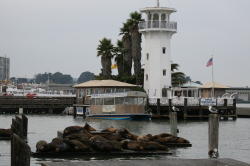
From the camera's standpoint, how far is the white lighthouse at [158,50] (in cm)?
8394

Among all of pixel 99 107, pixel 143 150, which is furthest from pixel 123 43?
pixel 143 150

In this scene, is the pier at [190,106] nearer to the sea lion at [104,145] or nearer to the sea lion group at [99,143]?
the sea lion group at [99,143]

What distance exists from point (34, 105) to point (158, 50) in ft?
64.6

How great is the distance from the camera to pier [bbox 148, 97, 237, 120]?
248 ft

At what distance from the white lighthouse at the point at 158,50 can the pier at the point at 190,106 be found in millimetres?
6477

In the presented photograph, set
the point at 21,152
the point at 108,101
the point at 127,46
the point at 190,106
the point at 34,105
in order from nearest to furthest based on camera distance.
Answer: the point at 21,152, the point at 108,101, the point at 190,106, the point at 34,105, the point at 127,46

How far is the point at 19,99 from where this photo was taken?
95812mm

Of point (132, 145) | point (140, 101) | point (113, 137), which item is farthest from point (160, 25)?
point (132, 145)

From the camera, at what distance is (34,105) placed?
9494 centimetres

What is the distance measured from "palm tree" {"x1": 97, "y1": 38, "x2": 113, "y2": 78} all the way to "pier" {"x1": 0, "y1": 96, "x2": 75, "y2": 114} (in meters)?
5.69

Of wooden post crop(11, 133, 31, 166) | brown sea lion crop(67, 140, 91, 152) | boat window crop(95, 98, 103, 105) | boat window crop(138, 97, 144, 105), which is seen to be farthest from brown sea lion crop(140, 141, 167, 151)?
boat window crop(95, 98, 103, 105)

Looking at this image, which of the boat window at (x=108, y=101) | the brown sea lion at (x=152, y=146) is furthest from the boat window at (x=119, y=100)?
the brown sea lion at (x=152, y=146)

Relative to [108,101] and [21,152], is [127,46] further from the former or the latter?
[21,152]

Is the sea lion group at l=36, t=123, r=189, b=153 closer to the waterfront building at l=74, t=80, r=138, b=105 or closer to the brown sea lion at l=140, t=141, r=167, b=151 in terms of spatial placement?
the brown sea lion at l=140, t=141, r=167, b=151
